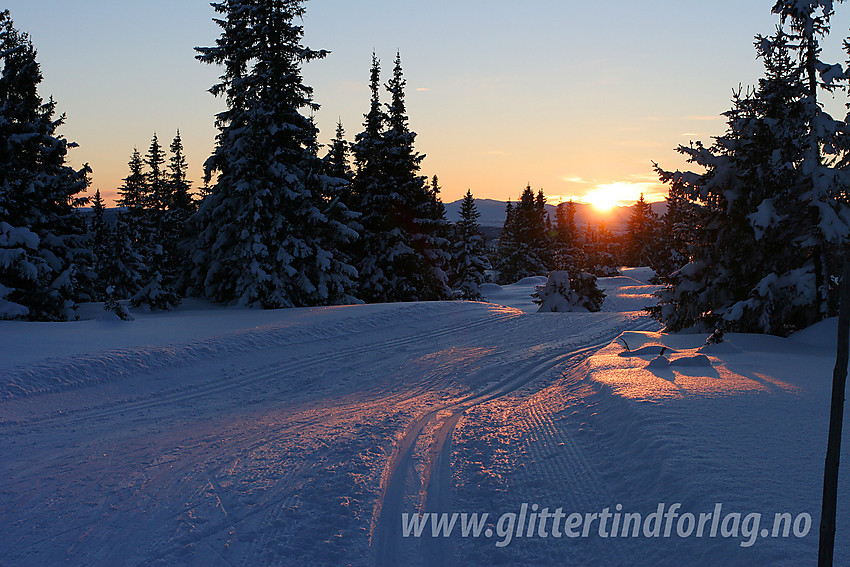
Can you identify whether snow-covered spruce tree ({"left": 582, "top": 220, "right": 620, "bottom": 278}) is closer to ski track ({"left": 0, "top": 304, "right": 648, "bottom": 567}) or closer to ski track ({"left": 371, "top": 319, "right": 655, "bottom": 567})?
ski track ({"left": 0, "top": 304, "right": 648, "bottom": 567})

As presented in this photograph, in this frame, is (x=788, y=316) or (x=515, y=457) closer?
(x=515, y=457)

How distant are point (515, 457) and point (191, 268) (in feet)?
80.7

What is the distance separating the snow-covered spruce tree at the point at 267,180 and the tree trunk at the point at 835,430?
68.5ft

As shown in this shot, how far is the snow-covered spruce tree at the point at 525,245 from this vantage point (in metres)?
60.1

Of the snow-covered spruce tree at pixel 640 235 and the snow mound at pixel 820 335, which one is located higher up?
the snow-covered spruce tree at pixel 640 235

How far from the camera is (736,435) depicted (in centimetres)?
602

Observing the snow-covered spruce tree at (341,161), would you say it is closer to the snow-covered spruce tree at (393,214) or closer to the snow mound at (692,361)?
the snow-covered spruce tree at (393,214)

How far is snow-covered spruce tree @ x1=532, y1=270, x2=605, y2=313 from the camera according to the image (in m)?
28.3

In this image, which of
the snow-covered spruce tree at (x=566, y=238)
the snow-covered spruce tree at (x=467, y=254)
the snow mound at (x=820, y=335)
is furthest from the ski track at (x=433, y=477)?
the snow-covered spruce tree at (x=566, y=238)

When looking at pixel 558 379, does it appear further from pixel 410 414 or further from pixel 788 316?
pixel 788 316

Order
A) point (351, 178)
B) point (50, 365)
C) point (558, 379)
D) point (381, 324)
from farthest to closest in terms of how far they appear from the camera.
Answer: point (351, 178), point (381, 324), point (558, 379), point (50, 365)

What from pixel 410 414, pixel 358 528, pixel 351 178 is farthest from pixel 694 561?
pixel 351 178

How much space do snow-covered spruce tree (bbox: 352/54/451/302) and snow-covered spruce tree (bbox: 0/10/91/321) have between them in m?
13.5

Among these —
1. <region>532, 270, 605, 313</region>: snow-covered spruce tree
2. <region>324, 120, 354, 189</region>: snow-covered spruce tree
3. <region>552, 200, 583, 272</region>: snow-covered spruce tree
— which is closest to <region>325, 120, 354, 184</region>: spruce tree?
→ <region>324, 120, 354, 189</region>: snow-covered spruce tree
